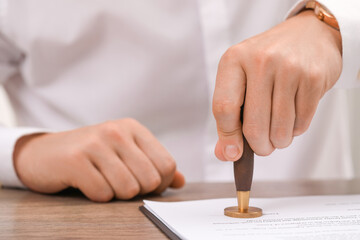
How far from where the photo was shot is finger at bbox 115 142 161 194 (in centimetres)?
52

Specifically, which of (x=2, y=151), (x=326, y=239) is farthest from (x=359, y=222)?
(x=2, y=151)

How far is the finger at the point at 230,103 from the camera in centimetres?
38

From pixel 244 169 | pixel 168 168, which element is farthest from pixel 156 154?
pixel 244 169

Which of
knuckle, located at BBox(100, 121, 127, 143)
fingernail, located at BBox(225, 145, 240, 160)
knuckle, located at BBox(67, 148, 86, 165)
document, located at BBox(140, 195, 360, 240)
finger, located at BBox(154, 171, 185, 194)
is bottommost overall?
document, located at BBox(140, 195, 360, 240)

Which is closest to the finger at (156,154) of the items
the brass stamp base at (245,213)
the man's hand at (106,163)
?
the man's hand at (106,163)

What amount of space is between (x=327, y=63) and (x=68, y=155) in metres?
0.31

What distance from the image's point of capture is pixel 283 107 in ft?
1.29

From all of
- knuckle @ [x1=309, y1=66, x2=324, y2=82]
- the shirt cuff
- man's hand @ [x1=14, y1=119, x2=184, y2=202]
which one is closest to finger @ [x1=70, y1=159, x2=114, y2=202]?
man's hand @ [x1=14, y1=119, x2=184, y2=202]

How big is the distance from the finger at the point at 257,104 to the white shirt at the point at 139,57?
1.18ft

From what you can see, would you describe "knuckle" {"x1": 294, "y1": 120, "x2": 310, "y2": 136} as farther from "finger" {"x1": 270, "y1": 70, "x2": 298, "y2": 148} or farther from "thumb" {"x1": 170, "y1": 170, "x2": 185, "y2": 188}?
"thumb" {"x1": 170, "y1": 170, "x2": 185, "y2": 188}

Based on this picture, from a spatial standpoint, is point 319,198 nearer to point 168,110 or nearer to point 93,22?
point 168,110

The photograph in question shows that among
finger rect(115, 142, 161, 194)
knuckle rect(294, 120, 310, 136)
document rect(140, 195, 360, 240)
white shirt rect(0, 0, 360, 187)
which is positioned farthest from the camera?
white shirt rect(0, 0, 360, 187)

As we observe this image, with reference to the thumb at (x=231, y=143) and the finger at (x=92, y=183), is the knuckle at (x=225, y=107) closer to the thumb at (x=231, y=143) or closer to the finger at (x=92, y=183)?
the thumb at (x=231, y=143)

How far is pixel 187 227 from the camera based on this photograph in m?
0.33
